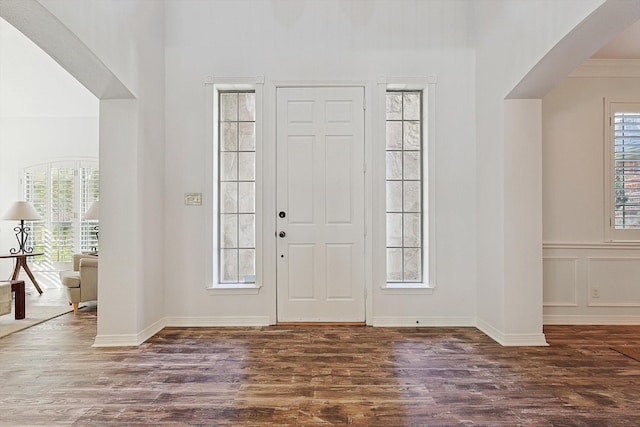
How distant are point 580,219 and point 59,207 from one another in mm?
7737

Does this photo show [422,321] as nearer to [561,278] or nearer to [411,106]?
[561,278]

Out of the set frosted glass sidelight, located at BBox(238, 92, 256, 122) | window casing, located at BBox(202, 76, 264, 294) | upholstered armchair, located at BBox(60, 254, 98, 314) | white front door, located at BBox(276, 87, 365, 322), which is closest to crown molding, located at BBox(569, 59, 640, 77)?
white front door, located at BBox(276, 87, 365, 322)

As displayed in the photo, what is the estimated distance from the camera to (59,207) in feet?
22.3

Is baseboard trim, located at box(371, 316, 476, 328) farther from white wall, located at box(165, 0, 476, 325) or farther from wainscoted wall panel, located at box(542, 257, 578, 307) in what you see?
wainscoted wall panel, located at box(542, 257, 578, 307)

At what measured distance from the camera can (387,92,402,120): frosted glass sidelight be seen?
171 inches

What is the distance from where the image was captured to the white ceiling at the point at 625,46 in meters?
3.62

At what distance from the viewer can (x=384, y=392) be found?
256 cm

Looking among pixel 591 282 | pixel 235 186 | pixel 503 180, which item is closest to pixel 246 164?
pixel 235 186

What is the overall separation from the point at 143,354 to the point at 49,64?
5.02 m

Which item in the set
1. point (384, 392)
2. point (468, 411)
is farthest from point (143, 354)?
point (468, 411)

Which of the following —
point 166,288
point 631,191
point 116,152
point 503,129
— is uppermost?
point 503,129

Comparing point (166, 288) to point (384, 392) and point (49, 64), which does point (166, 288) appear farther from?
point (49, 64)

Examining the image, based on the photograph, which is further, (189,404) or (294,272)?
(294,272)

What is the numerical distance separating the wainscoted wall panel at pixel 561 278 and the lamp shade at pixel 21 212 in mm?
7148
